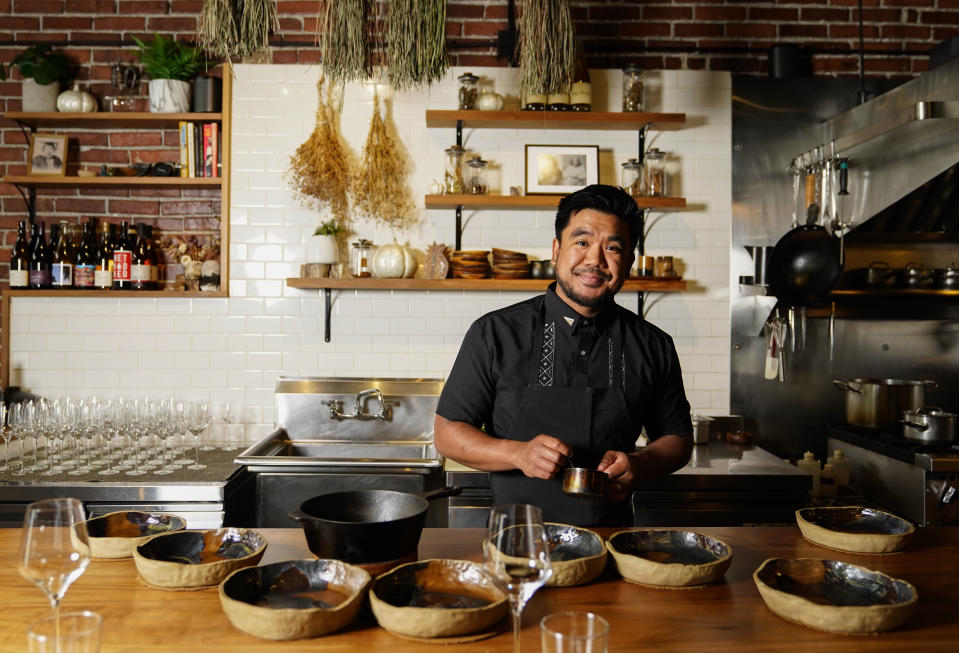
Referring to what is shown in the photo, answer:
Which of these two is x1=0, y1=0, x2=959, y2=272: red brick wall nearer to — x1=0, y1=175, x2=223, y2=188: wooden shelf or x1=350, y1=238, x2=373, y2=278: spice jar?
x1=0, y1=175, x2=223, y2=188: wooden shelf

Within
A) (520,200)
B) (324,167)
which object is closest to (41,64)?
(324,167)

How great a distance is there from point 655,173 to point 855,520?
2.43m

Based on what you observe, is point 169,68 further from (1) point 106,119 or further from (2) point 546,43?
(2) point 546,43

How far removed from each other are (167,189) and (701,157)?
2957 mm

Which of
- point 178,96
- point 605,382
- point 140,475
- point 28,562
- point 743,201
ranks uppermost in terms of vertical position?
point 178,96

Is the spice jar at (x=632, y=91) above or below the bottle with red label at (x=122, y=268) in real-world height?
above

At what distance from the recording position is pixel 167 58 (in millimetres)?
4027

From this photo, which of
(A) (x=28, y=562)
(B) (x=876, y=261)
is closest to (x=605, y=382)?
(A) (x=28, y=562)

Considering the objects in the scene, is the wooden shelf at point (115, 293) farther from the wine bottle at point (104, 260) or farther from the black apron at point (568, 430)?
the black apron at point (568, 430)

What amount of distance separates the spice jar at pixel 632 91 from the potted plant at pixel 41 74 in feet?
9.84

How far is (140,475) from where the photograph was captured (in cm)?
331

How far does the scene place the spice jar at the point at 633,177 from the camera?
402 cm

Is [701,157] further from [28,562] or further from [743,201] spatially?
[28,562]

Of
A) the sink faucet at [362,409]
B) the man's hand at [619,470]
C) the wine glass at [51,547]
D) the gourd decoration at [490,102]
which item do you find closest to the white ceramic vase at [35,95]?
the sink faucet at [362,409]
